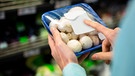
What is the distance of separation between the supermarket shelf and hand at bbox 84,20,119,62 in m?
0.70

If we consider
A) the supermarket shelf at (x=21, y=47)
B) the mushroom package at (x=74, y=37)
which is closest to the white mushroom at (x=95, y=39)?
the mushroom package at (x=74, y=37)

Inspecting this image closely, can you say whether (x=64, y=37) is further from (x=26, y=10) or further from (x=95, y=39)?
(x=26, y=10)

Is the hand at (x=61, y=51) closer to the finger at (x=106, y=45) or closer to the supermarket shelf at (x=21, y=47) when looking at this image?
the finger at (x=106, y=45)

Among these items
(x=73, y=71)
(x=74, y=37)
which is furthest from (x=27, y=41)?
(x=73, y=71)

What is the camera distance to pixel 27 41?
1.55 m

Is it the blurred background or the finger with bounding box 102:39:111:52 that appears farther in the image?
the blurred background

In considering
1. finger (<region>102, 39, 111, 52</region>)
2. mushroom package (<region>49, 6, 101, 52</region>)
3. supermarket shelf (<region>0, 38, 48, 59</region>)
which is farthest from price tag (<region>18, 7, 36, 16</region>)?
finger (<region>102, 39, 111, 52</region>)

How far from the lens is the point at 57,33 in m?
0.85

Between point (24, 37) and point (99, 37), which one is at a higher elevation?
point (99, 37)

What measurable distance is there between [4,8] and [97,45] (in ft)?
2.12

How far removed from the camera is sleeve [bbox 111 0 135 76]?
1.13ft

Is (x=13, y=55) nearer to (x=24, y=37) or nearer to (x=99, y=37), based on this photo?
(x=24, y=37)

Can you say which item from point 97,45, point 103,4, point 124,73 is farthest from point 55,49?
point 103,4

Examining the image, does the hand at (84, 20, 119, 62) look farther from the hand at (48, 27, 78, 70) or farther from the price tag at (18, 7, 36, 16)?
the price tag at (18, 7, 36, 16)
